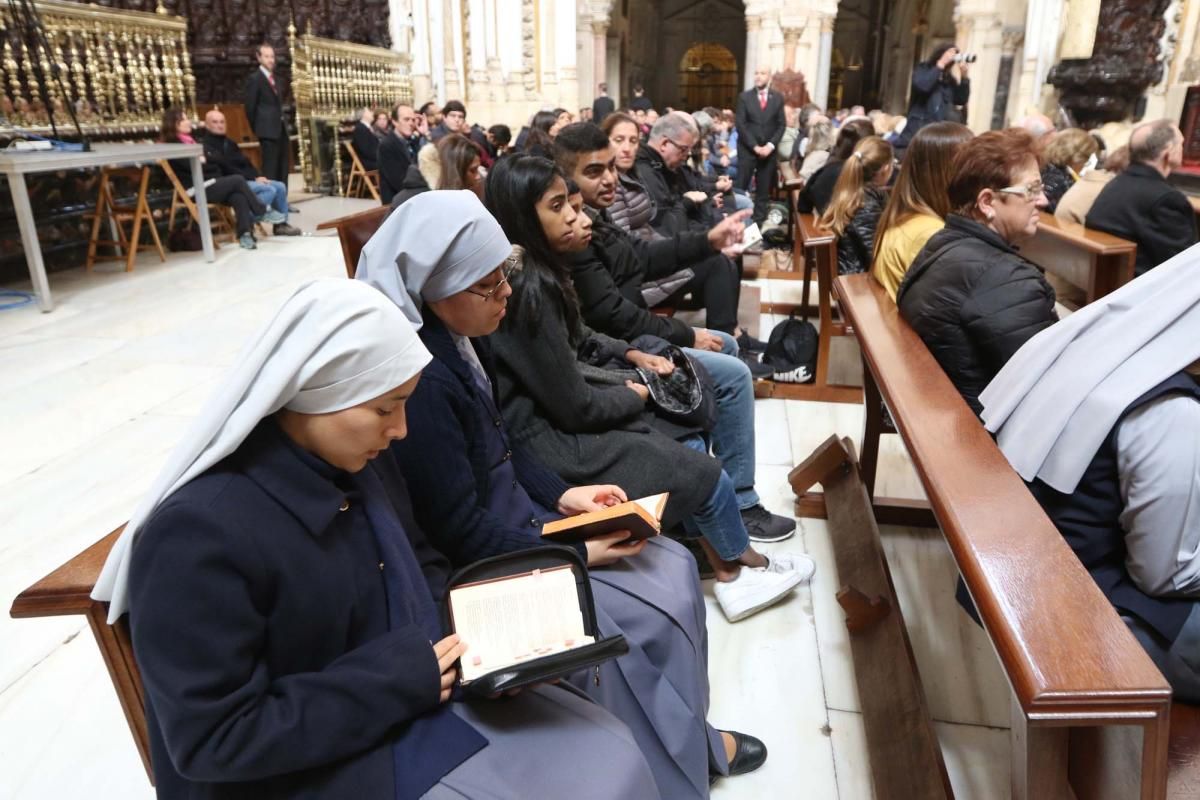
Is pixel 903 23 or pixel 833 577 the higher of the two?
pixel 903 23

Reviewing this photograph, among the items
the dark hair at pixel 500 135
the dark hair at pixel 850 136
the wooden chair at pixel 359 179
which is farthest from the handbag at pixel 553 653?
the wooden chair at pixel 359 179

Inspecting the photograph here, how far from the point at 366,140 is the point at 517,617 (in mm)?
10369

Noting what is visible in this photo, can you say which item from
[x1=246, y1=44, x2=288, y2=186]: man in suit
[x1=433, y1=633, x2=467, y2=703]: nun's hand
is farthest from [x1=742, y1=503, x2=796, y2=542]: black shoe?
[x1=246, y1=44, x2=288, y2=186]: man in suit

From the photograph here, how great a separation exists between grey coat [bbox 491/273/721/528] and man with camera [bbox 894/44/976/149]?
804 cm

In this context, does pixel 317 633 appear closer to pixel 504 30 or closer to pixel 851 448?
pixel 851 448

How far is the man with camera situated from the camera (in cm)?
908

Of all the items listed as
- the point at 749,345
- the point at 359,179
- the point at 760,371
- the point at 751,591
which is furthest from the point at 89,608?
the point at 359,179

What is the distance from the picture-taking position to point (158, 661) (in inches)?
39.4

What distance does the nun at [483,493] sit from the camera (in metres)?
1.59

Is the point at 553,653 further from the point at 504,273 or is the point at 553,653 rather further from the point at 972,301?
the point at 972,301

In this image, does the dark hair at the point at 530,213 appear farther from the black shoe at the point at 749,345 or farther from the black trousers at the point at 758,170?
the black trousers at the point at 758,170

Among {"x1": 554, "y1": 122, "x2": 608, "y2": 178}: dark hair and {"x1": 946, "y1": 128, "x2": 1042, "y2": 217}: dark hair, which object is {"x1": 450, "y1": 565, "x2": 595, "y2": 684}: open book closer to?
{"x1": 946, "y1": 128, "x2": 1042, "y2": 217}: dark hair

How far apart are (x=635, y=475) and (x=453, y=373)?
28.5 inches

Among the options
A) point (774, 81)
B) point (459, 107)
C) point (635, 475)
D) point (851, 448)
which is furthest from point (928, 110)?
point (635, 475)
